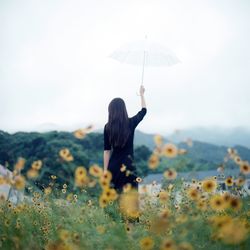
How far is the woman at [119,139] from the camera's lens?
152 inches

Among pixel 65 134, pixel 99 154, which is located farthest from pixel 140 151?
pixel 65 134

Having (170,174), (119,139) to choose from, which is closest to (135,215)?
(170,174)

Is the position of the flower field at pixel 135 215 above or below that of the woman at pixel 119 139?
below

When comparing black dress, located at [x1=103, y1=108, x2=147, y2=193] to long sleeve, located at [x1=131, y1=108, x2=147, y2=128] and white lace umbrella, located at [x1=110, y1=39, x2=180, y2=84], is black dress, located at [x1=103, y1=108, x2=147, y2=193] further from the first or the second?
white lace umbrella, located at [x1=110, y1=39, x2=180, y2=84]

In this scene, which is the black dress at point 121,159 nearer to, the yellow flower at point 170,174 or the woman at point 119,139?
the woman at point 119,139

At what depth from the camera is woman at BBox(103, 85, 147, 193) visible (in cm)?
385

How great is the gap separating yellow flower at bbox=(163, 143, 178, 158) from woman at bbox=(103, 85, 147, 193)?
4.31 feet

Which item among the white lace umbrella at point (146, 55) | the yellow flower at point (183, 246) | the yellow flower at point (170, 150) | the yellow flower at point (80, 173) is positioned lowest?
the yellow flower at point (183, 246)

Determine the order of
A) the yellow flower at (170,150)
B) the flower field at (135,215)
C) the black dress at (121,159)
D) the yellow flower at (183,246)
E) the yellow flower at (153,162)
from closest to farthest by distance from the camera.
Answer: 1. the yellow flower at (183,246)
2. the flower field at (135,215)
3. the yellow flower at (153,162)
4. the yellow flower at (170,150)
5. the black dress at (121,159)

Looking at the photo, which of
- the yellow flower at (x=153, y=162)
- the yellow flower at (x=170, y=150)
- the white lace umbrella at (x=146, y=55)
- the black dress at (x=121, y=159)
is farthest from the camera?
the white lace umbrella at (x=146, y=55)

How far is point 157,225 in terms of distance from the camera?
1870 millimetres

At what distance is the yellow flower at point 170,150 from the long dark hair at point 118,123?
1.32m

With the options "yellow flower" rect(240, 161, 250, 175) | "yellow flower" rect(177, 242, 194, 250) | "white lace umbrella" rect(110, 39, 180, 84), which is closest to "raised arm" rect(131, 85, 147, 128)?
"white lace umbrella" rect(110, 39, 180, 84)

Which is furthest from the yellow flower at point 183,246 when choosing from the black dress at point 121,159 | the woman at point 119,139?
the black dress at point 121,159
